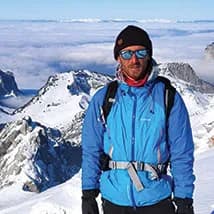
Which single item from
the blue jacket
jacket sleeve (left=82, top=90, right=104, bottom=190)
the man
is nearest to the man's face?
the man

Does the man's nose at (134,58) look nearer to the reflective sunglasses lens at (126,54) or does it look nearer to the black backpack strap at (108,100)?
the reflective sunglasses lens at (126,54)

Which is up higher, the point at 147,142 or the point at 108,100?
the point at 108,100

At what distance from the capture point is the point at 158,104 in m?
7.63

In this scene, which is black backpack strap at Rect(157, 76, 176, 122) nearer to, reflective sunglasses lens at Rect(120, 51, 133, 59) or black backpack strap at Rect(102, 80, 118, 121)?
reflective sunglasses lens at Rect(120, 51, 133, 59)

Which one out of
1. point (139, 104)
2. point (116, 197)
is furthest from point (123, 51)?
point (116, 197)

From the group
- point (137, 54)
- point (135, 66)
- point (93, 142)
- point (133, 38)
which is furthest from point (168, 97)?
point (93, 142)

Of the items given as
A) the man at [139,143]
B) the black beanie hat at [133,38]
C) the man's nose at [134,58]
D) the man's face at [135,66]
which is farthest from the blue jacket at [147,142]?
the black beanie hat at [133,38]

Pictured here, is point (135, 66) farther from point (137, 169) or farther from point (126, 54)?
point (137, 169)

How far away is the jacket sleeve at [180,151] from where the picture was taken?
7.55m

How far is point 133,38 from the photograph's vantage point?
7.80 metres

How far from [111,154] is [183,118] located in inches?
40.1

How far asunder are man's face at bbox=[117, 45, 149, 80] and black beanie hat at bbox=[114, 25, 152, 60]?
0.18 ft

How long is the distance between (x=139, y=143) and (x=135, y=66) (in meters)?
0.98

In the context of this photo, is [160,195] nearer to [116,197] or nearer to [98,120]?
[116,197]
